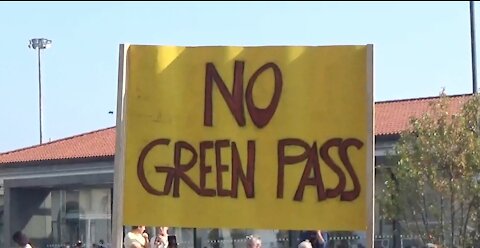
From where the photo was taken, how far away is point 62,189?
34.1m

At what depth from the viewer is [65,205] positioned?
3441 cm

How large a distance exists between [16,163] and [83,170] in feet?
10.6

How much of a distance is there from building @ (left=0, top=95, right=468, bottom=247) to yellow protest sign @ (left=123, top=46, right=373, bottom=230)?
67.3 feet

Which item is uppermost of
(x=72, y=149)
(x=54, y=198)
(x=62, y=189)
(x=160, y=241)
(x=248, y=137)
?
(x=72, y=149)

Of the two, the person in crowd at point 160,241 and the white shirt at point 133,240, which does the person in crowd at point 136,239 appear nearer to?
the white shirt at point 133,240

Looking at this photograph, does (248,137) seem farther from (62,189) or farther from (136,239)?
(62,189)

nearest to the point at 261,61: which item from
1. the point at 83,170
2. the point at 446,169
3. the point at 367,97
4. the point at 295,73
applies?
the point at 295,73

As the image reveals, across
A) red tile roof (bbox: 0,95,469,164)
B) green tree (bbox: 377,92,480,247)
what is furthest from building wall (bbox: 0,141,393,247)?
green tree (bbox: 377,92,480,247)

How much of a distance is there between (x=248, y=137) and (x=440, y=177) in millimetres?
6102

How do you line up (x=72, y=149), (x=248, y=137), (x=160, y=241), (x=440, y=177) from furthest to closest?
(x=72, y=149) → (x=160, y=241) → (x=440, y=177) → (x=248, y=137)

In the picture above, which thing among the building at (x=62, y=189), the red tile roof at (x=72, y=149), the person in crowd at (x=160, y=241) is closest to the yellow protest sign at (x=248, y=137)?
the person in crowd at (x=160, y=241)

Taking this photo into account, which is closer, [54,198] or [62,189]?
[62,189]

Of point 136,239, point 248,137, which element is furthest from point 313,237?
point 248,137

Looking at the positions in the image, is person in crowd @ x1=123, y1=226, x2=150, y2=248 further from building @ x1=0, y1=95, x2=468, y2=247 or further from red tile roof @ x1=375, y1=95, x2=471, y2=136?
building @ x1=0, y1=95, x2=468, y2=247
